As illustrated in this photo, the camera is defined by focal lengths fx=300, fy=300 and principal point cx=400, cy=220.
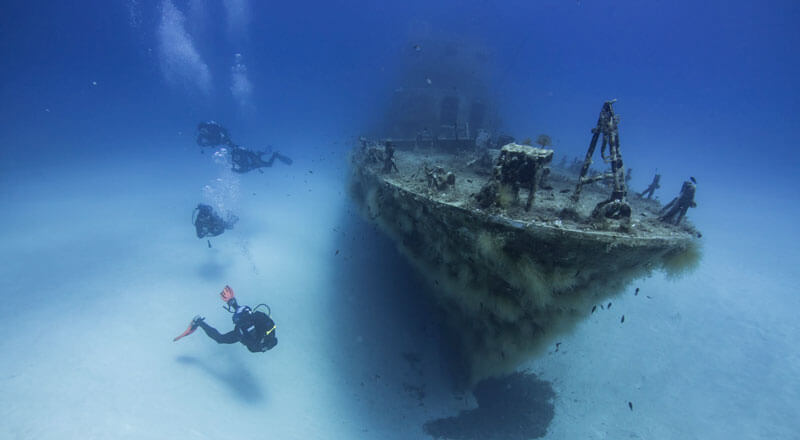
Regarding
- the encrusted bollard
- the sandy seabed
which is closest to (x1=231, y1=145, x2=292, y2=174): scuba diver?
the sandy seabed

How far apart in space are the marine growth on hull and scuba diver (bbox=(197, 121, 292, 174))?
14.3m

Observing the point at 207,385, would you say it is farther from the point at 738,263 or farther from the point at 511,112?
the point at 511,112

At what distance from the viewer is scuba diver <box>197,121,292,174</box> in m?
17.9

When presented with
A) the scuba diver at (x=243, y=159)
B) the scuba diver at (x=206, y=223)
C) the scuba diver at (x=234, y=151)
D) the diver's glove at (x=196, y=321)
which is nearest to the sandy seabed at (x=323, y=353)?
the diver's glove at (x=196, y=321)

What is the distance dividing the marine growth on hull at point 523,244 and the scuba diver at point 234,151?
1433cm

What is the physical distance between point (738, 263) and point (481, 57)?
1884cm

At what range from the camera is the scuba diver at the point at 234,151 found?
1789 centimetres

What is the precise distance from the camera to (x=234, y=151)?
17750mm

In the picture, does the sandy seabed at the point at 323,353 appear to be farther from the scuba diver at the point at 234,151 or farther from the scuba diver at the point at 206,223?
the scuba diver at the point at 234,151

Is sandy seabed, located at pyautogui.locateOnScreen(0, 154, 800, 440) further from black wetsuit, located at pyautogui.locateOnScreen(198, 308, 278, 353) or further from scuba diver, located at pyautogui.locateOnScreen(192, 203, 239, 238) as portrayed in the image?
black wetsuit, located at pyautogui.locateOnScreen(198, 308, 278, 353)

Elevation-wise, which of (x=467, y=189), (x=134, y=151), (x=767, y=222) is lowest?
(x=467, y=189)

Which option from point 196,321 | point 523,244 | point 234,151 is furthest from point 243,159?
point 523,244

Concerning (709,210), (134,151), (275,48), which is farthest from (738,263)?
(275,48)

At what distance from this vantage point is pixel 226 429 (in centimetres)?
655
